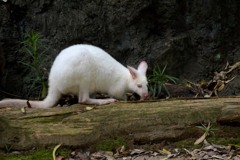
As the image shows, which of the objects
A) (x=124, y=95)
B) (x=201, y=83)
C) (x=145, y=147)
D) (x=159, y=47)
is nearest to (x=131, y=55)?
(x=159, y=47)

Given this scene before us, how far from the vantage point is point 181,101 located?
5406 mm

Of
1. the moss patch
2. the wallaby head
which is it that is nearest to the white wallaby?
the wallaby head

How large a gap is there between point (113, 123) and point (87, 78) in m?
0.90

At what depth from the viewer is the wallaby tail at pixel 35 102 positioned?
566cm

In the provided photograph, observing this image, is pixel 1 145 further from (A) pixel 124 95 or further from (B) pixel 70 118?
(A) pixel 124 95

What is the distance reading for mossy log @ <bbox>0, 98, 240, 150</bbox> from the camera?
192 inches

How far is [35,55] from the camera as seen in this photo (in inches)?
271

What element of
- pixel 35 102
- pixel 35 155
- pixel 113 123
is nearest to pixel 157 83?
pixel 35 102

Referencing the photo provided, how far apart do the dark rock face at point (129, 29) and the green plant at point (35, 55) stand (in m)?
0.23

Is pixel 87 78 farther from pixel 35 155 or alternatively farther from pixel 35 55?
pixel 35 55

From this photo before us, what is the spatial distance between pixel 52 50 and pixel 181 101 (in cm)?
300

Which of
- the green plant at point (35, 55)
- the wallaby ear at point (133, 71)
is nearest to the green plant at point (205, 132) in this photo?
the wallaby ear at point (133, 71)

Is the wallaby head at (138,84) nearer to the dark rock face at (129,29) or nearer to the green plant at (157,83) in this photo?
the green plant at (157,83)

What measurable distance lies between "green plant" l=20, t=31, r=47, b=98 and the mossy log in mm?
1794
